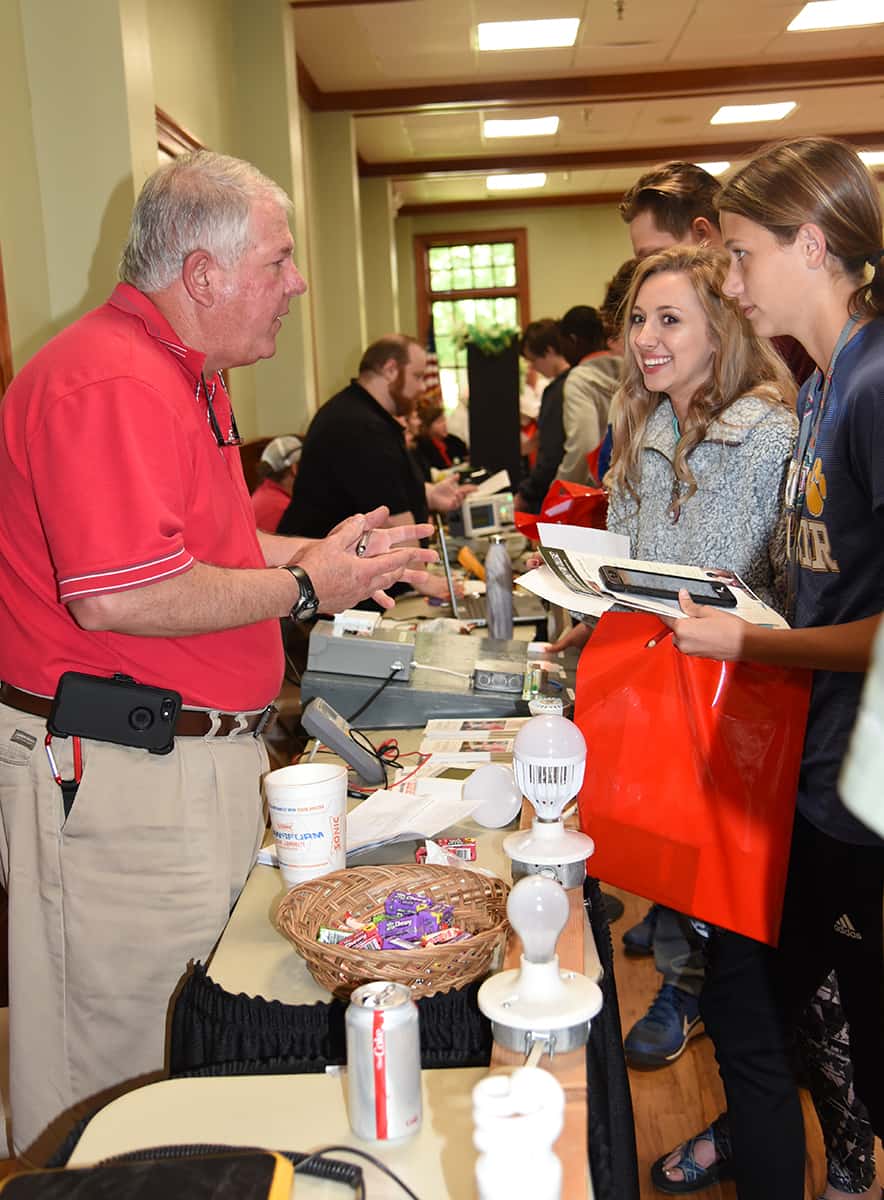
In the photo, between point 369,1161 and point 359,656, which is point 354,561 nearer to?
point 359,656

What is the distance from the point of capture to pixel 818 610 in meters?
1.47

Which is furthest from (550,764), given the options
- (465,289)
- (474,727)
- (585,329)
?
(465,289)

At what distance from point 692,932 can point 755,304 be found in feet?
5.19

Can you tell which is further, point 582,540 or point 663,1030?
point 663,1030

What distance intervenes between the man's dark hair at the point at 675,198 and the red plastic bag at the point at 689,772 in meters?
1.24

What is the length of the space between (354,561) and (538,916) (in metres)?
0.91

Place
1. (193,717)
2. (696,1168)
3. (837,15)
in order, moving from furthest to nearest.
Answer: (837,15)
(696,1168)
(193,717)

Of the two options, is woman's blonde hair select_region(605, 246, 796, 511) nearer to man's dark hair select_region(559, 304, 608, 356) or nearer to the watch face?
the watch face

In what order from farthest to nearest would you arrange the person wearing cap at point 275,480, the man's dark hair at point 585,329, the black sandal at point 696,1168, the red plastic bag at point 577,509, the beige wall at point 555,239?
the beige wall at point 555,239 → the man's dark hair at point 585,329 → the person wearing cap at point 275,480 → the red plastic bag at point 577,509 → the black sandal at point 696,1168

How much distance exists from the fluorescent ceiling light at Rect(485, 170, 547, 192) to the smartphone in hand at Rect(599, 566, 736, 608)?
10024 millimetres

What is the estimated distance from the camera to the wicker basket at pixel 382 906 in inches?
46.1

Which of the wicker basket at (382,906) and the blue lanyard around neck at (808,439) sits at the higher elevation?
the blue lanyard around neck at (808,439)

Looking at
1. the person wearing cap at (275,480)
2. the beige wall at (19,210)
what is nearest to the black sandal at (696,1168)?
the beige wall at (19,210)

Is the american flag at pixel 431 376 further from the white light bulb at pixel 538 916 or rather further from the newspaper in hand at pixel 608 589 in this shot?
the white light bulb at pixel 538 916
